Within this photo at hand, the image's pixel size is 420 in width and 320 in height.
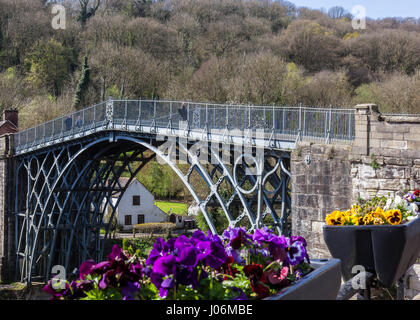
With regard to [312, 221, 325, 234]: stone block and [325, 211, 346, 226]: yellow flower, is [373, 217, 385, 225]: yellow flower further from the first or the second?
[312, 221, 325, 234]: stone block

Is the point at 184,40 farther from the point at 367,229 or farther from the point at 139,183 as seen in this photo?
the point at 367,229

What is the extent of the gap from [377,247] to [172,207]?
42.9 meters

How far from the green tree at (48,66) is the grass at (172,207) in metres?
15.8

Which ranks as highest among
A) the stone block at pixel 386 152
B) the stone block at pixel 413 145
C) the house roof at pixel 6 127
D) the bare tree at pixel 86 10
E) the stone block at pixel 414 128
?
the bare tree at pixel 86 10

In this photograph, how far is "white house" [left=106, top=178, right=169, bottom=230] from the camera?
43.2 metres

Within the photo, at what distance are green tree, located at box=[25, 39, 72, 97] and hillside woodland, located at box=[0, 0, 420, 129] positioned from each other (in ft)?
0.34

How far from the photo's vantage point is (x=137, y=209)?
43562mm

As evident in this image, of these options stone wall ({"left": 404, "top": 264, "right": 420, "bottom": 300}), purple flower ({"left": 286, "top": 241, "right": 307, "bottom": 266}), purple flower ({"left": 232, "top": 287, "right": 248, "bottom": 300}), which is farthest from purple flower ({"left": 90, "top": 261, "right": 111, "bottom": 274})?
stone wall ({"left": 404, "top": 264, "right": 420, "bottom": 300})

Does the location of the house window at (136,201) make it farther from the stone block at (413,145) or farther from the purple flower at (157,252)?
the purple flower at (157,252)

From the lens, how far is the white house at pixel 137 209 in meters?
43.2

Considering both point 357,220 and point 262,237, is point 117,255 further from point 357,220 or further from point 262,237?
point 357,220

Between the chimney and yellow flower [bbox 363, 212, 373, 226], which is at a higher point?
the chimney

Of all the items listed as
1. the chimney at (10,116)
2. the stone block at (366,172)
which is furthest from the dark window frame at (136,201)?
the stone block at (366,172)

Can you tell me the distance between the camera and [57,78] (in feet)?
172
